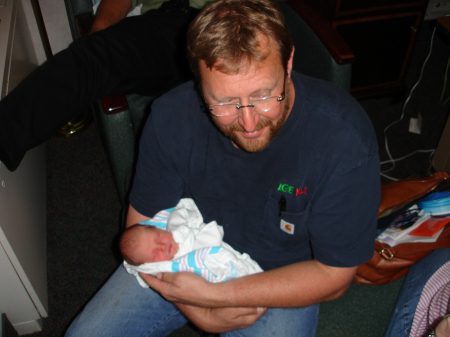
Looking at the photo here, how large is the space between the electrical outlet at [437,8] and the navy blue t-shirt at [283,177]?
2.91m

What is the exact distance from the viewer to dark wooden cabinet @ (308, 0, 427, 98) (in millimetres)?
2135

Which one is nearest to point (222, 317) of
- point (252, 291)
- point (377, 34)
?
point (252, 291)

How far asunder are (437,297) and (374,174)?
0.48 metres

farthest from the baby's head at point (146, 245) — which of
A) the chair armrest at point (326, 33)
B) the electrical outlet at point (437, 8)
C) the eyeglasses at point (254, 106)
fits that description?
the electrical outlet at point (437, 8)

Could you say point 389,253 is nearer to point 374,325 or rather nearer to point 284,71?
point 374,325

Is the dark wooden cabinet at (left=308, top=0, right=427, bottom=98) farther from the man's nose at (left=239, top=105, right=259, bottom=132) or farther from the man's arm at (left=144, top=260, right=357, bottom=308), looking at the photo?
the man's arm at (left=144, top=260, right=357, bottom=308)

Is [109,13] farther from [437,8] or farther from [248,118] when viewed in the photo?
[437,8]

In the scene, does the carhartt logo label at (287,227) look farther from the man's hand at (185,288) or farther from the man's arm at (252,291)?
the man's hand at (185,288)

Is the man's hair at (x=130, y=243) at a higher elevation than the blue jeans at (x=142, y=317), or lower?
higher

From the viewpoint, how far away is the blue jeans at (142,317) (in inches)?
44.1

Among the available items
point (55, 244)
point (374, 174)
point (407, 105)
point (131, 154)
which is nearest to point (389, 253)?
point (374, 174)

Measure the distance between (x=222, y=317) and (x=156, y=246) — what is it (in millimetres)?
317

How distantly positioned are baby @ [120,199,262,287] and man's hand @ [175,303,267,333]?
4.0 inches

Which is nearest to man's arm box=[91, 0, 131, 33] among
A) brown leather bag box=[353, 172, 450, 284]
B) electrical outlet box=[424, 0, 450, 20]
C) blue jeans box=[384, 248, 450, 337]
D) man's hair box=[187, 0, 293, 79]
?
man's hair box=[187, 0, 293, 79]
